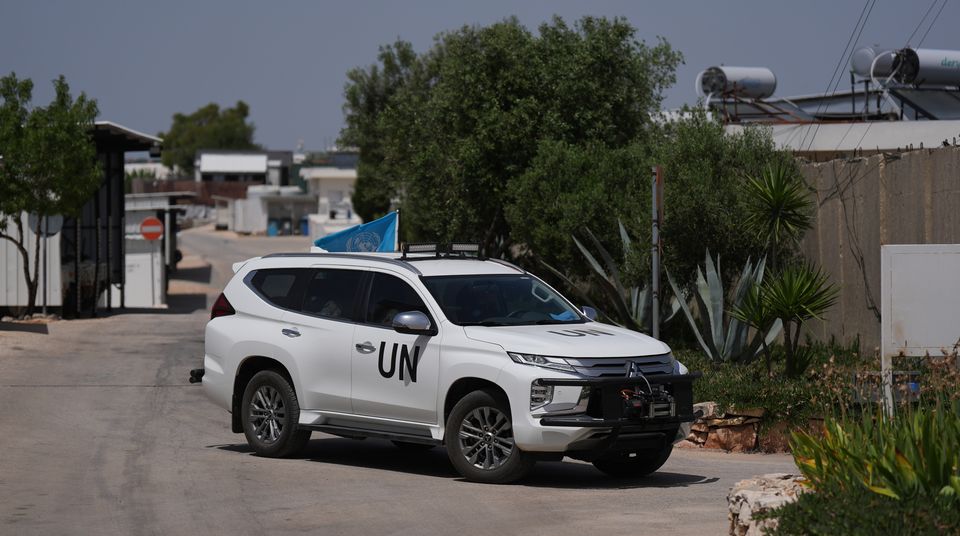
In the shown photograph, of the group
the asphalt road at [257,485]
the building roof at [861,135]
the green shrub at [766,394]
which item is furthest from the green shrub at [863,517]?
the building roof at [861,135]

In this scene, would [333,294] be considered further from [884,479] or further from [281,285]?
[884,479]

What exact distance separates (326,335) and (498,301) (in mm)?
1539

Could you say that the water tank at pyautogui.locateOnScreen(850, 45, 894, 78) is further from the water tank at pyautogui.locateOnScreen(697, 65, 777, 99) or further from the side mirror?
the side mirror

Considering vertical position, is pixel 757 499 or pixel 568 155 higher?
pixel 568 155

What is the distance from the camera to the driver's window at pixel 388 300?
35.8 ft

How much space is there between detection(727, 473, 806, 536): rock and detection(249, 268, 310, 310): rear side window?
5.31 meters

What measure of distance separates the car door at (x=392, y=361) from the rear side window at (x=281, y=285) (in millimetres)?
891

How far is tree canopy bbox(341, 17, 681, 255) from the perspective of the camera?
77.9 ft

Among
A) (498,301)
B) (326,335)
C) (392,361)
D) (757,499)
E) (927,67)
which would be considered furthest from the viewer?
(927,67)

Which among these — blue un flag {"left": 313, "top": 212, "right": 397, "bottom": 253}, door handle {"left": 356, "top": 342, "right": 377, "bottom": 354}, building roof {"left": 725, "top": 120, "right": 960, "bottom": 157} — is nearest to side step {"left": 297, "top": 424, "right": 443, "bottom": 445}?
door handle {"left": 356, "top": 342, "right": 377, "bottom": 354}

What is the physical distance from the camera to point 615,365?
9.93 m

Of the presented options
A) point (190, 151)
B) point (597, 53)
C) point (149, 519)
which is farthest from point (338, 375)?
point (190, 151)

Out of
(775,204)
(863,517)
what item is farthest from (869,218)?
(863,517)

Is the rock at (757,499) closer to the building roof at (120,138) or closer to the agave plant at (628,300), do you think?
the agave plant at (628,300)
